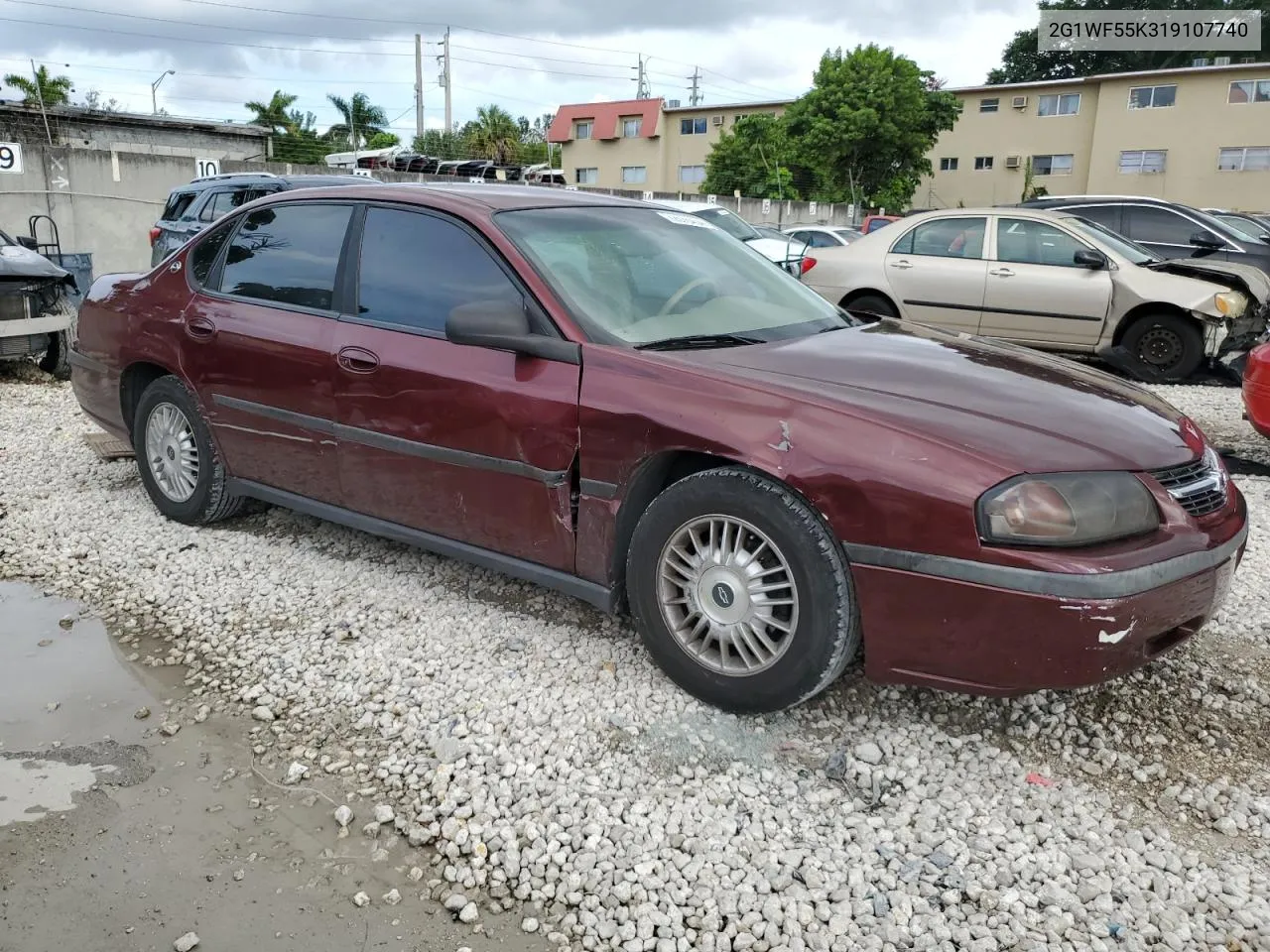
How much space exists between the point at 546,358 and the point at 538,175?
29409 mm

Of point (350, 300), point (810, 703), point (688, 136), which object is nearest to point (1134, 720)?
point (810, 703)

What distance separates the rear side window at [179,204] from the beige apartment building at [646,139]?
3996cm

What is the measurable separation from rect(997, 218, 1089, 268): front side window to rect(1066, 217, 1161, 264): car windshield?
25 cm

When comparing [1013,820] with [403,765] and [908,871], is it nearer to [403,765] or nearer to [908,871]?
[908,871]

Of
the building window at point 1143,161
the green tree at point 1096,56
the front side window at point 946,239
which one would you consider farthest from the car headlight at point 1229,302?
the green tree at point 1096,56

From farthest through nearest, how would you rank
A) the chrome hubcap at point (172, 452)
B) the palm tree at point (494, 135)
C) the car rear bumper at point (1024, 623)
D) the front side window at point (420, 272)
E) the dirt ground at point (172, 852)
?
the palm tree at point (494, 135) < the chrome hubcap at point (172, 452) < the front side window at point (420, 272) < the car rear bumper at point (1024, 623) < the dirt ground at point (172, 852)

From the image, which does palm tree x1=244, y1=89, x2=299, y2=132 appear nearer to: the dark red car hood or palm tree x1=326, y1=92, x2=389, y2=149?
palm tree x1=326, y1=92, x2=389, y2=149

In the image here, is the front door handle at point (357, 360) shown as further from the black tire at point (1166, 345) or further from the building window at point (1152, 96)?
the building window at point (1152, 96)

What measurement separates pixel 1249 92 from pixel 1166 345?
35.9 meters

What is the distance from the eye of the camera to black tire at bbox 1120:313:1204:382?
8.64 meters

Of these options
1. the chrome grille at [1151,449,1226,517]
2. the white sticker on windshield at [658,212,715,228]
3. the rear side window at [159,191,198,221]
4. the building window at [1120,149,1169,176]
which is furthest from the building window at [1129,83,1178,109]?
the chrome grille at [1151,449,1226,517]

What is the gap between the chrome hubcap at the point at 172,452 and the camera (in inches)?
185

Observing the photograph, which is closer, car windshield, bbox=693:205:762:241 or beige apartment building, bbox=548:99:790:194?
car windshield, bbox=693:205:762:241

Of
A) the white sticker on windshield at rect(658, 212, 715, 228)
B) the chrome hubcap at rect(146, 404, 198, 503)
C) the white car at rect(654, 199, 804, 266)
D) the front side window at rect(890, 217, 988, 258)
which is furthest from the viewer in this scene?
the white car at rect(654, 199, 804, 266)
